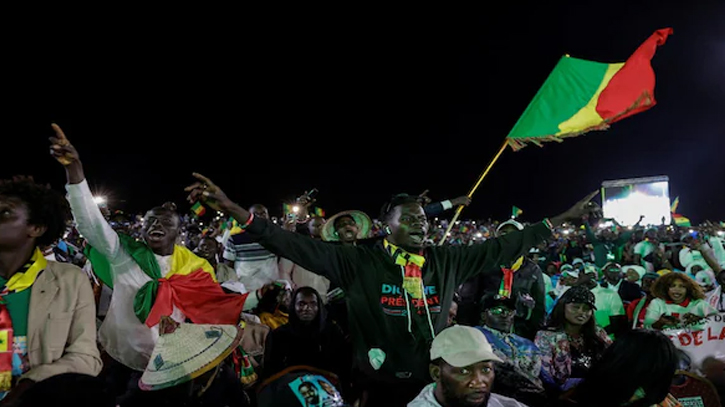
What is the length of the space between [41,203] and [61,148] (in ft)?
0.98

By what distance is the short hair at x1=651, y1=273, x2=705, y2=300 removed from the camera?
5.53 metres

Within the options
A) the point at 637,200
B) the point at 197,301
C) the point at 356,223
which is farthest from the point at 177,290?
the point at 637,200

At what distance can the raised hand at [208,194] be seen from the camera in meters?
2.68

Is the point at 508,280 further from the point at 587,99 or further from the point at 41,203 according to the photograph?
the point at 41,203

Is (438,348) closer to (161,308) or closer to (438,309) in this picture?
(438,309)

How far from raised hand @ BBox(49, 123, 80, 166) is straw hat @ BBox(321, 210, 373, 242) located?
4.00 metres

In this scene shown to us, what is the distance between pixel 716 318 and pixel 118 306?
580cm

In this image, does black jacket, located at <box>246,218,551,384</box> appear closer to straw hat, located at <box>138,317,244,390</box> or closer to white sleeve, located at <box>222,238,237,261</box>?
straw hat, located at <box>138,317,244,390</box>

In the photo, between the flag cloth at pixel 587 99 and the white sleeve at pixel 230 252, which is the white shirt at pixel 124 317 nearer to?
the white sleeve at pixel 230 252

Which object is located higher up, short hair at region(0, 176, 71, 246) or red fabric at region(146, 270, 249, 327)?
short hair at region(0, 176, 71, 246)

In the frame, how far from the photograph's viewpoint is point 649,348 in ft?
9.68

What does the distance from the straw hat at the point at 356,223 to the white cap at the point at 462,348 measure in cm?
369

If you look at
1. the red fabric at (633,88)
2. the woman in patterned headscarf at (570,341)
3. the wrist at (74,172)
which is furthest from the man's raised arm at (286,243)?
the red fabric at (633,88)

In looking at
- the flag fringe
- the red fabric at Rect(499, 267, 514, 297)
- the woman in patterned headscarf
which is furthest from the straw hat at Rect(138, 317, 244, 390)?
the flag fringe
